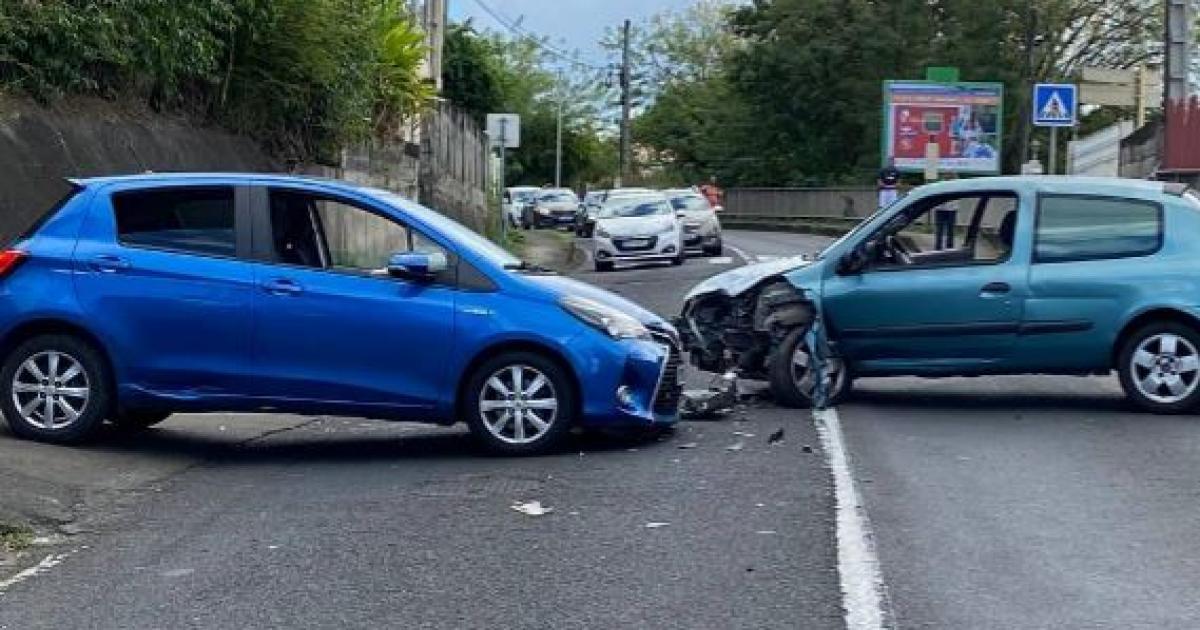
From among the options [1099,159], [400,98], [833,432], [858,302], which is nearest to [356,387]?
[833,432]

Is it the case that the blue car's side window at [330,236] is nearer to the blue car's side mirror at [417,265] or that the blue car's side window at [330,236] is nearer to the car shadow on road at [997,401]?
the blue car's side mirror at [417,265]

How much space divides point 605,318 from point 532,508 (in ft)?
6.03

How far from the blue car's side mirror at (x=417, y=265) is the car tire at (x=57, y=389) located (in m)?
1.85

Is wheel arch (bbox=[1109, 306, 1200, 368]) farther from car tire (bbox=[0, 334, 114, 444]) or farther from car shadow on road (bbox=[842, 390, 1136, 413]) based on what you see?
car tire (bbox=[0, 334, 114, 444])

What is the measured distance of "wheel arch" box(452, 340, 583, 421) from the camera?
920 cm

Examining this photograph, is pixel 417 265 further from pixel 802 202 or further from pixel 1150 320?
pixel 802 202

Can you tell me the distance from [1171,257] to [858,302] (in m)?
2.17

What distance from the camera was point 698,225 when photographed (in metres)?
33.1

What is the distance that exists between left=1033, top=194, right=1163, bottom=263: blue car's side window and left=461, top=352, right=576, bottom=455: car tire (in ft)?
12.8

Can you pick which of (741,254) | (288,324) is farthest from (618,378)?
(741,254)

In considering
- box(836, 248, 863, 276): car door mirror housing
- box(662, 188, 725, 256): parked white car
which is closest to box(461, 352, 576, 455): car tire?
box(836, 248, 863, 276): car door mirror housing

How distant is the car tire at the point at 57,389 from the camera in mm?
9336

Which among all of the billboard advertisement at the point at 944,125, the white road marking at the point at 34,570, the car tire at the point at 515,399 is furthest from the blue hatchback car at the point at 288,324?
the billboard advertisement at the point at 944,125

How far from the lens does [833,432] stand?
33.4ft
